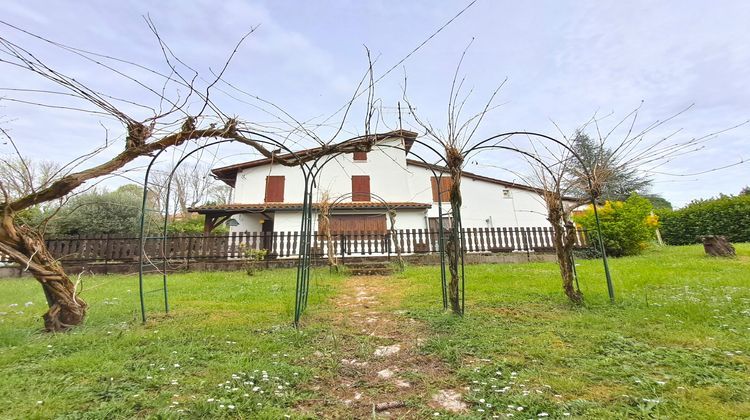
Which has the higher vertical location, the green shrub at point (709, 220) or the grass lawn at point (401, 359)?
the green shrub at point (709, 220)

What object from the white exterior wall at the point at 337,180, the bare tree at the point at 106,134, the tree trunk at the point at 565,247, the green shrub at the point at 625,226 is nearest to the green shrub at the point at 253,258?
the white exterior wall at the point at 337,180

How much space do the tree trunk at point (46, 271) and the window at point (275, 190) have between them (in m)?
12.3

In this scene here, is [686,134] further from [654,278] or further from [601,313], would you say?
[654,278]

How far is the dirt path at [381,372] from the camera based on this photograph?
74.2 inches

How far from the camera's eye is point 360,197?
16.2 meters

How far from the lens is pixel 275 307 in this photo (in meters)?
4.62

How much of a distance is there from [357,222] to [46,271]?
40.4 ft

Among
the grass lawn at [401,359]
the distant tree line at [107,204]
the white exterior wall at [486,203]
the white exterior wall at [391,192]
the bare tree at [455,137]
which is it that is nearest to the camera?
the grass lawn at [401,359]

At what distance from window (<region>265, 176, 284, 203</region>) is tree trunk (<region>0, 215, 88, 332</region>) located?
40.3ft

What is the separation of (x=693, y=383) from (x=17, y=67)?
17.1 feet

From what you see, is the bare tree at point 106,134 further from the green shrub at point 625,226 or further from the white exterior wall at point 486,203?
the white exterior wall at point 486,203

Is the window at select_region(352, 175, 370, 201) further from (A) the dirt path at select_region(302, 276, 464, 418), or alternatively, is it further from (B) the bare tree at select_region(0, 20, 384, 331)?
(B) the bare tree at select_region(0, 20, 384, 331)

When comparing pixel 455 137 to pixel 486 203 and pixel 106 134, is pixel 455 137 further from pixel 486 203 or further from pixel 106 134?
pixel 486 203

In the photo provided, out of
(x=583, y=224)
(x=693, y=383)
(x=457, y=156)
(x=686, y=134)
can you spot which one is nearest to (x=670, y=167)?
(x=686, y=134)
